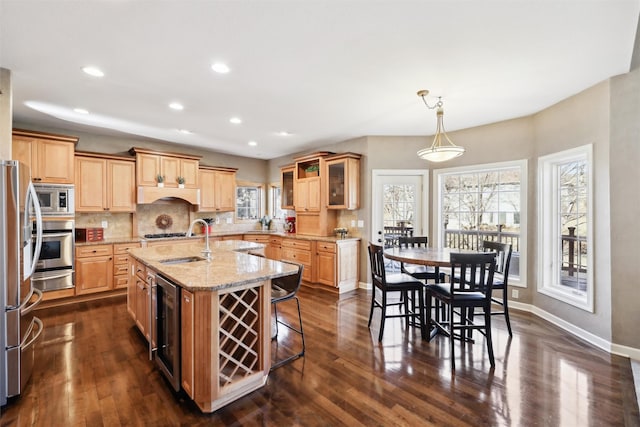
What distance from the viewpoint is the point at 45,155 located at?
13.0 feet

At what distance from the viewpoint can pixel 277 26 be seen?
6.63 ft

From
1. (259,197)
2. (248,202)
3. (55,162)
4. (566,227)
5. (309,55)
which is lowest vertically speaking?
(566,227)

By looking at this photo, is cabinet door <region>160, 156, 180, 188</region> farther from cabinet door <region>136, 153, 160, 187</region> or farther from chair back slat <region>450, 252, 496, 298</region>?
chair back slat <region>450, 252, 496, 298</region>

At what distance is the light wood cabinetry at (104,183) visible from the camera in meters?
4.42

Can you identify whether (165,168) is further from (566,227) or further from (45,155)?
(566,227)

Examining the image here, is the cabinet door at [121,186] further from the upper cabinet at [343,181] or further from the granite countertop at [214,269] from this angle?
the upper cabinet at [343,181]

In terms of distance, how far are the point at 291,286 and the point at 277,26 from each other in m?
2.19

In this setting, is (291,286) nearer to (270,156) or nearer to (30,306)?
(30,306)

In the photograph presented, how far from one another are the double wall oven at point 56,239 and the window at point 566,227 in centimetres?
646

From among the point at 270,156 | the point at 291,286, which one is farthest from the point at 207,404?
the point at 270,156

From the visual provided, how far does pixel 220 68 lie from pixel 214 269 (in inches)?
71.3

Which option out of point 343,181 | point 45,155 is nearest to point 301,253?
point 343,181

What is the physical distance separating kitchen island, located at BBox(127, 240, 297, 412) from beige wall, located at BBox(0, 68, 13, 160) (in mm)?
1531

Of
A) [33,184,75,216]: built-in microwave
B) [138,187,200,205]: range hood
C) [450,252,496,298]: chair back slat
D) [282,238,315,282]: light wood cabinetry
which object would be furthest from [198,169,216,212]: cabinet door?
[450,252,496,298]: chair back slat
